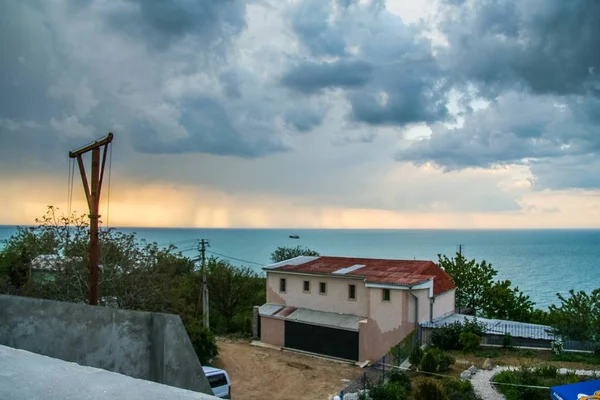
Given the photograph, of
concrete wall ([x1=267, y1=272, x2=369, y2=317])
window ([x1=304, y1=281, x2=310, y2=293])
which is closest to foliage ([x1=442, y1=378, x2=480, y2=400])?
concrete wall ([x1=267, y1=272, x2=369, y2=317])

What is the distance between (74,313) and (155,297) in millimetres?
22283

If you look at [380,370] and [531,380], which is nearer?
[531,380]

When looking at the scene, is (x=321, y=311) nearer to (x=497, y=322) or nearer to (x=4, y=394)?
(x=497, y=322)

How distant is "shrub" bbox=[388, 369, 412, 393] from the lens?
2022cm

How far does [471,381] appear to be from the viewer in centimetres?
2042

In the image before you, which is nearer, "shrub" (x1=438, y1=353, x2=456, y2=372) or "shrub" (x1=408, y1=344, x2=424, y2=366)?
"shrub" (x1=438, y1=353, x2=456, y2=372)

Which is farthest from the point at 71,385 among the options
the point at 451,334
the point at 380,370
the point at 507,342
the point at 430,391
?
the point at 507,342

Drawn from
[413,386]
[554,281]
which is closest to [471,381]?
[413,386]

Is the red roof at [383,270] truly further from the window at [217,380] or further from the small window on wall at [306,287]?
the window at [217,380]

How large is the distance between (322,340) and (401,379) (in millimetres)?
11716

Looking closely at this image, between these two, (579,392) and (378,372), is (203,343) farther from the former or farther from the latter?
(579,392)

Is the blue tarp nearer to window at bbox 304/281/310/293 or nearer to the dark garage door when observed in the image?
the dark garage door

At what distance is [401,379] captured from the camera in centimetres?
2089

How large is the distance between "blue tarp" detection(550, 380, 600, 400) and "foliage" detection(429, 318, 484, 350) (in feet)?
50.1
